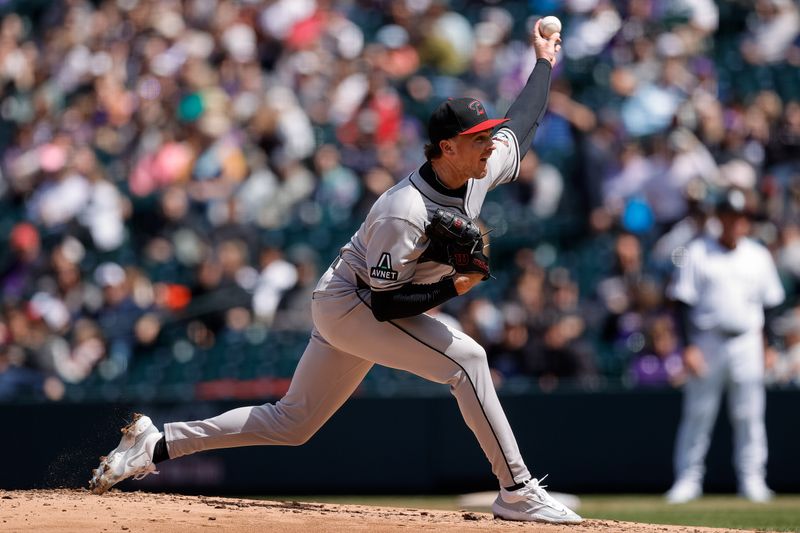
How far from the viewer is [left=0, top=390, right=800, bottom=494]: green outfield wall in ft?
36.9

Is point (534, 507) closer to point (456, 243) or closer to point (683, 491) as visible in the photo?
point (456, 243)

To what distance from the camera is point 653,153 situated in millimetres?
12289

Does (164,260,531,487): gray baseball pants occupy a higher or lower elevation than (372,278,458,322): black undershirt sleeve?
lower

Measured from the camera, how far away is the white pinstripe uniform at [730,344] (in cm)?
1041

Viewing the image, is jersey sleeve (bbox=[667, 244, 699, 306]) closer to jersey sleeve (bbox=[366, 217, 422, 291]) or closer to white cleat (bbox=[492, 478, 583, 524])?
white cleat (bbox=[492, 478, 583, 524])

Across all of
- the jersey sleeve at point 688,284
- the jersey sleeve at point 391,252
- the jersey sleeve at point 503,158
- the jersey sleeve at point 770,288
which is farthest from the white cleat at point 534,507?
the jersey sleeve at point 770,288

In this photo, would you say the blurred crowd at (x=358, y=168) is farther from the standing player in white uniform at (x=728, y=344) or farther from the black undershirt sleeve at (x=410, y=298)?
the black undershirt sleeve at (x=410, y=298)

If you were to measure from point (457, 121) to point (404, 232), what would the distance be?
550 millimetres

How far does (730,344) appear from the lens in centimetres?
1050

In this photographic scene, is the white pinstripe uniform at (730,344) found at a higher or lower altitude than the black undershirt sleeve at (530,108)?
lower

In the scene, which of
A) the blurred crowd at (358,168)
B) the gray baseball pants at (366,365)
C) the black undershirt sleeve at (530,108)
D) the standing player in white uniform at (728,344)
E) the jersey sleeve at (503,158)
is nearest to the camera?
the gray baseball pants at (366,365)

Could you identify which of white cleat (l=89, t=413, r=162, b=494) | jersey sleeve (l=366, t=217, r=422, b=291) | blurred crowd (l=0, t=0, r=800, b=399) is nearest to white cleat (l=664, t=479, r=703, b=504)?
blurred crowd (l=0, t=0, r=800, b=399)

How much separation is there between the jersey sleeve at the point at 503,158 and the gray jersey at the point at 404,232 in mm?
183

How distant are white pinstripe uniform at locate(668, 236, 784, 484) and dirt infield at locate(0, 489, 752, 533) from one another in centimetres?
403
